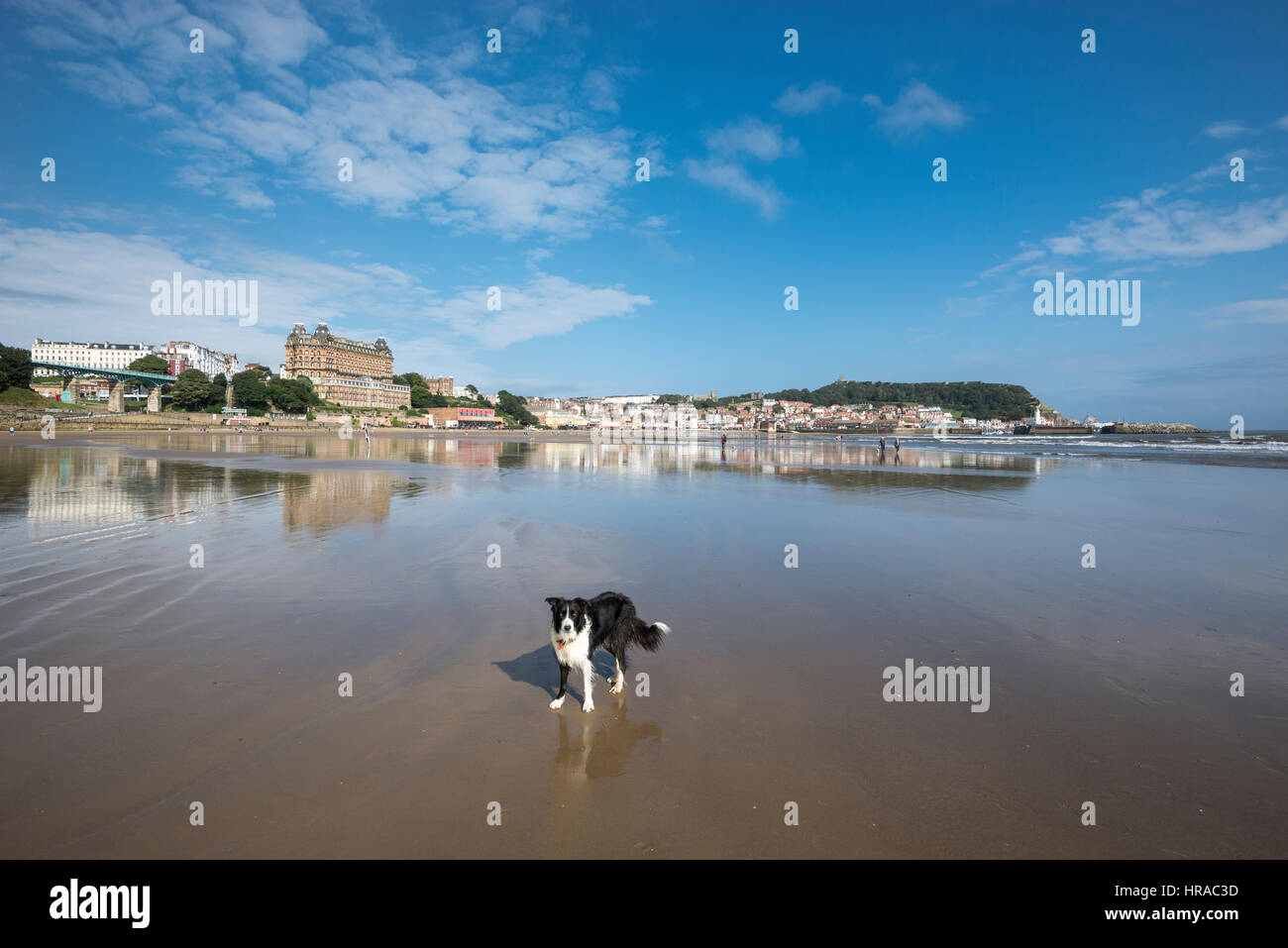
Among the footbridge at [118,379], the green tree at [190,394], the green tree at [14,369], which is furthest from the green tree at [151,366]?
the green tree at [14,369]

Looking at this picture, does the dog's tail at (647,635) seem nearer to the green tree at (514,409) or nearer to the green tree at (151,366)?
the green tree at (151,366)

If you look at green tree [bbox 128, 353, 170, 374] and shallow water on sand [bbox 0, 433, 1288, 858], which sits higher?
green tree [bbox 128, 353, 170, 374]

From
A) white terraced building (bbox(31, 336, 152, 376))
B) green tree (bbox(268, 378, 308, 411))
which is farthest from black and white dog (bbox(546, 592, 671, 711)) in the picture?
white terraced building (bbox(31, 336, 152, 376))

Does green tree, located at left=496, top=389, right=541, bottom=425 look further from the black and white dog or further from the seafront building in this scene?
the black and white dog

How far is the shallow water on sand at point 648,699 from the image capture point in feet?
11.6

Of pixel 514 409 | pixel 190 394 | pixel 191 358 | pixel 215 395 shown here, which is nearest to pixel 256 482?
pixel 190 394

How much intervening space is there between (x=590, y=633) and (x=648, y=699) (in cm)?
87

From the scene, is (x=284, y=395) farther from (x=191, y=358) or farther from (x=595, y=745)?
(x=595, y=745)

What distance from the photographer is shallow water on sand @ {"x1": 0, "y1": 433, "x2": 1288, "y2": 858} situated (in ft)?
11.6

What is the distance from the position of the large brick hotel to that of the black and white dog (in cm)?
14914

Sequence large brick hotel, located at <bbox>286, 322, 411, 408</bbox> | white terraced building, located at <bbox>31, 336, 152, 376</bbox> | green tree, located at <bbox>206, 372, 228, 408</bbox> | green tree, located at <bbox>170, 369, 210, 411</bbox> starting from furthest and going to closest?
white terraced building, located at <bbox>31, 336, 152, 376</bbox> → large brick hotel, located at <bbox>286, 322, 411, 408</bbox> → green tree, located at <bbox>206, 372, 228, 408</bbox> → green tree, located at <bbox>170, 369, 210, 411</bbox>

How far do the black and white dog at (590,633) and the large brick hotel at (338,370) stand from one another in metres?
149

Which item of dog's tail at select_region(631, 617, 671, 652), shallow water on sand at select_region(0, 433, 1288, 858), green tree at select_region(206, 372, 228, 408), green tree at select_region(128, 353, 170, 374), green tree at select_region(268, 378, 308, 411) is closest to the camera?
shallow water on sand at select_region(0, 433, 1288, 858)

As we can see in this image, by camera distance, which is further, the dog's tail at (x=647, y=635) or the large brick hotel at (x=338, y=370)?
the large brick hotel at (x=338, y=370)
